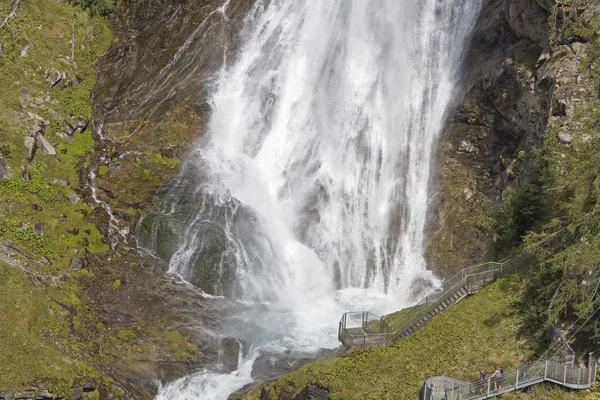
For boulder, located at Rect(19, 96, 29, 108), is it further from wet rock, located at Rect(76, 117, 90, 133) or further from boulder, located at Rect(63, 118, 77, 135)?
wet rock, located at Rect(76, 117, 90, 133)

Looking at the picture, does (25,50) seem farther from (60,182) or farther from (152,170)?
(152,170)

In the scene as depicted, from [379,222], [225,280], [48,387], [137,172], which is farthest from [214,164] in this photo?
[48,387]

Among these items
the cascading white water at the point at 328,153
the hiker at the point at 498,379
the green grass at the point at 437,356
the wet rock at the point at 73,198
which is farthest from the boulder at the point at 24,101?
the hiker at the point at 498,379

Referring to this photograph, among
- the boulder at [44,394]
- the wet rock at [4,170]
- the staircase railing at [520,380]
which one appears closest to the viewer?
the staircase railing at [520,380]

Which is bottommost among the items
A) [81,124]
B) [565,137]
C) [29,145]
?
[565,137]

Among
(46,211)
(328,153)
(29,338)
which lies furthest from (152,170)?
(29,338)

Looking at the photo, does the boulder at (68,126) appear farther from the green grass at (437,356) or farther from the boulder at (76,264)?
the green grass at (437,356)
